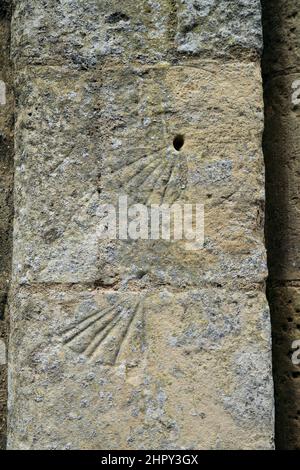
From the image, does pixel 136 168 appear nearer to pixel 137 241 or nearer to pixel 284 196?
pixel 137 241

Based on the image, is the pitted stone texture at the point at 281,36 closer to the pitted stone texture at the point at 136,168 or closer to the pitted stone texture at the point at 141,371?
the pitted stone texture at the point at 136,168

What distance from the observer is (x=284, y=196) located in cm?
216

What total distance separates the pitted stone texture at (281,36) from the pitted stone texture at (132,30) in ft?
0.72

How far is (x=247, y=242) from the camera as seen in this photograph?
6.36 feet

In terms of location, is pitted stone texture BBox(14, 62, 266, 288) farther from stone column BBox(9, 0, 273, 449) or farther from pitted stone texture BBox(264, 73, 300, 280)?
pitted stone texture BBox(264, 73, 300, 280)

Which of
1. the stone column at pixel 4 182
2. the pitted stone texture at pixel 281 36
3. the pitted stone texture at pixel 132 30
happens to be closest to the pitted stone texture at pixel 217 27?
the pitted stone texture at pixel 132 30

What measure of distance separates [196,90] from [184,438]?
921 mm

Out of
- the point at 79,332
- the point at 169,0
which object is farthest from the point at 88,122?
the point at 79,332

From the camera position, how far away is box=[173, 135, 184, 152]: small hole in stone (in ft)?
6.44

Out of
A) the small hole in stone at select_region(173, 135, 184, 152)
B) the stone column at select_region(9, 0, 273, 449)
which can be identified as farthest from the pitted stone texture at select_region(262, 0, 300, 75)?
the small hole in stone at select_region(173, 135, 184, 152)

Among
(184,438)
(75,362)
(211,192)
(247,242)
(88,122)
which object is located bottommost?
(184,438)

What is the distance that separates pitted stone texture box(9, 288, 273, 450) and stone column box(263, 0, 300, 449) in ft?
0.73

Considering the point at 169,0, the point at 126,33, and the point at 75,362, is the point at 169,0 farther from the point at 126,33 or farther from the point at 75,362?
the point at 75,362

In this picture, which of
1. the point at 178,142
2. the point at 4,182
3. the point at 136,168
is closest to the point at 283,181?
the point at 178,142
